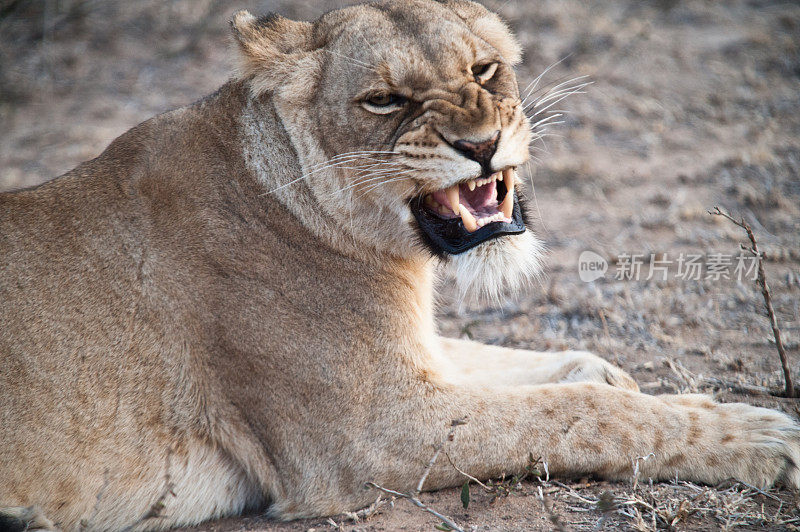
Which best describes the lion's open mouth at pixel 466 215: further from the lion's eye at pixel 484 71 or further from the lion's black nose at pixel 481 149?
the lion's eye at pixel 484 71

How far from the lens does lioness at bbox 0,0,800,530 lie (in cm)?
288

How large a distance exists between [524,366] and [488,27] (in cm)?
158

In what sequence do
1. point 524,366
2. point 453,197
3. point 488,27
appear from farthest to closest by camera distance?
point 524,366, point 488,27, point 453,197

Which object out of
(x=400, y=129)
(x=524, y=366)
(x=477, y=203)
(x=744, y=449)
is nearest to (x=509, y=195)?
(x=477, y=203)

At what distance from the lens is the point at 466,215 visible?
292 centimetres

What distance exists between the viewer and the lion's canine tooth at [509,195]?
2969 millimetres

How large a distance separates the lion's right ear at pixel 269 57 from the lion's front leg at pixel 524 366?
133 cm

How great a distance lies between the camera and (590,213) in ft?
19.5

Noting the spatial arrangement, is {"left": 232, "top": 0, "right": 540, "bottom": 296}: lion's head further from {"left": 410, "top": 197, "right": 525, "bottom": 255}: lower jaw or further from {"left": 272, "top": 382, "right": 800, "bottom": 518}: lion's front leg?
{"left": 272, "top": 382, "right": 800, "bottom": 518}: lion's front leg

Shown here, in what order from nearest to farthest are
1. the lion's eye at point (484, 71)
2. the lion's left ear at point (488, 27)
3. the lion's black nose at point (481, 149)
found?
the lion's black nose at point (481, 149), the lion's eye at point (484, 71), the lion's left ear at point (488, 27)

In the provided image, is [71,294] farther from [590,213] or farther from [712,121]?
[712,121]

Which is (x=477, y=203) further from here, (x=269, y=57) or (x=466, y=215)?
(x=269, y=57)

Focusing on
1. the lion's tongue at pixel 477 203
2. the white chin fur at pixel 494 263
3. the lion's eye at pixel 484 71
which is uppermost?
the lion's eye at pixel 484 71

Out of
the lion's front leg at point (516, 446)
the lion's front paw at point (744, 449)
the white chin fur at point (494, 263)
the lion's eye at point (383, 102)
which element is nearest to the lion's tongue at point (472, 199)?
the white chin fur at point (494, 263)
